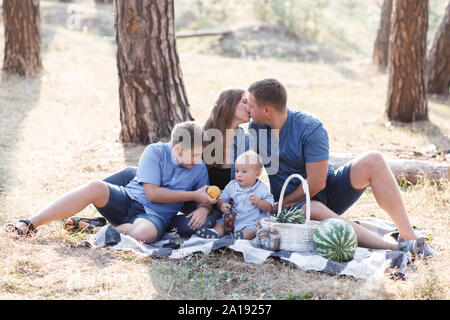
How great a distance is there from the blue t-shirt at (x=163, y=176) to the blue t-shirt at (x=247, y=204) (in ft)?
1.09

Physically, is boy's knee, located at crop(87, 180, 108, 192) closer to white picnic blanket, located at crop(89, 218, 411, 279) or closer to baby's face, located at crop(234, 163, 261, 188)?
white picnic blanket, located at crop(89, 218, 411, 279)

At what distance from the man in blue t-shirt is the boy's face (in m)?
0.52

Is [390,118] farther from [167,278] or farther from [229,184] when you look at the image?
[167,278]

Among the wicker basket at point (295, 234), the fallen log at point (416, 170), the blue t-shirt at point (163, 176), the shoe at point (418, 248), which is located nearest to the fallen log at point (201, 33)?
the fallen log at point (416, 170)

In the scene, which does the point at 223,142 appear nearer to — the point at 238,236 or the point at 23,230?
the point at 238,236

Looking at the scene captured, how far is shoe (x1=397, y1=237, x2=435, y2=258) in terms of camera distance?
365 centimetres

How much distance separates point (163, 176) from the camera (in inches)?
163

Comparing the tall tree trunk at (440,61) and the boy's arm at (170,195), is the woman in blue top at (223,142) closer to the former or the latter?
the boy's arm at (170,195)

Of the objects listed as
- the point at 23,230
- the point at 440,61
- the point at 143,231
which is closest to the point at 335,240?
the point at 143,231

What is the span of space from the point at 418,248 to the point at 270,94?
1.61 m

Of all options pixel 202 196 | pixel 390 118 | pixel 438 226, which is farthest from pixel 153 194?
pixel 390 118

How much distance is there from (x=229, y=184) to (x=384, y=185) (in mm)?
1249

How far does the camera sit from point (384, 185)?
374 cm

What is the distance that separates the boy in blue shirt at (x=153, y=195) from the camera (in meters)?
3.87
